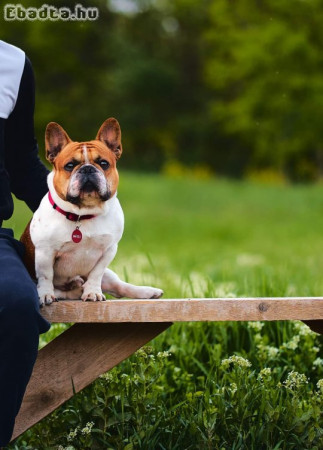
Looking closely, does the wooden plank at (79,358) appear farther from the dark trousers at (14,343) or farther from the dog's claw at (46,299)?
the dark trousers at (14,343)

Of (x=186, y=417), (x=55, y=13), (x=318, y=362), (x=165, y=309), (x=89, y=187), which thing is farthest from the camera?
(x=55, y=13)

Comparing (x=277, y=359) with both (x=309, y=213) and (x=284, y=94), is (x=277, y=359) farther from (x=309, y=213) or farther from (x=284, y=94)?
(x=284, y=94)

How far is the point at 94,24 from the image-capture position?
98.2ft

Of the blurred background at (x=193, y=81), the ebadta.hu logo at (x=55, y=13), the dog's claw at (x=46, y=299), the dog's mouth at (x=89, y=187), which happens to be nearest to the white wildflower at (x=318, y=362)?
the dog's claw at (x=46, y=299)

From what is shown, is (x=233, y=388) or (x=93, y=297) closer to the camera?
(x=93, y=297)

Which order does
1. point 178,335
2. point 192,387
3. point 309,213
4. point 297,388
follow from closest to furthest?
point 297,388 → point 192,387 → point 178,335 → point 309,213

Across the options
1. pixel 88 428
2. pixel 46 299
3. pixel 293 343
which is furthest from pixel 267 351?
pixel 46 299

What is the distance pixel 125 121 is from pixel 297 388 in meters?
26.5

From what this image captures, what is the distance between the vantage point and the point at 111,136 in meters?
Answer: 2.46

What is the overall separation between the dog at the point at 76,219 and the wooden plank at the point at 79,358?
0.46 ft

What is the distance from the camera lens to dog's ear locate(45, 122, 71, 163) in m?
2.43

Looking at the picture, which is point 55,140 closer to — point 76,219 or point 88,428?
point 76,219

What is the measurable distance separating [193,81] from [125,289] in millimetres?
29092

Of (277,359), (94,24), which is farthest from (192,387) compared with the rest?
(94,24)
